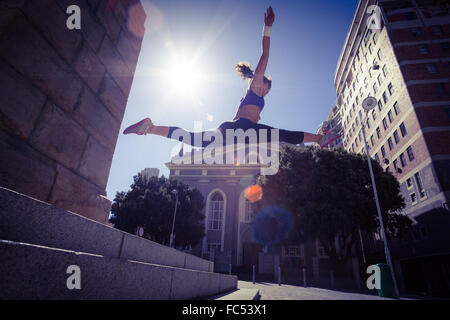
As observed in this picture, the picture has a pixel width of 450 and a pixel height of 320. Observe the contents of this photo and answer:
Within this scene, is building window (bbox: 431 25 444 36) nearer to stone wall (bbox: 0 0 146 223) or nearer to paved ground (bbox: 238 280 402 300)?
paved ground (bbox: 238 280 402 300)

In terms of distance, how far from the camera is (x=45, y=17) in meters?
2.24

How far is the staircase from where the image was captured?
3.83 ft

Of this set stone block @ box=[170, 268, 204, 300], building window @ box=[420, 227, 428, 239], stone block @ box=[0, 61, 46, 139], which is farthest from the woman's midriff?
building window @ box=[420, 227, 428, 239]

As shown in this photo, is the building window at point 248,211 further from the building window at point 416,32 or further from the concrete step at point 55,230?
the concrete step at point 55,230

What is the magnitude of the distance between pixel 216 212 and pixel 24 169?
32868 millimetres

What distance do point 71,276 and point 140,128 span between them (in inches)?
255

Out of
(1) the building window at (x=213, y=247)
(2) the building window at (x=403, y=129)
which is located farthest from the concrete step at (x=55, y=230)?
(1) the building window at (x=213, y=247)

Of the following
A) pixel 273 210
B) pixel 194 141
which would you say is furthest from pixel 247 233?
pixel 194 141

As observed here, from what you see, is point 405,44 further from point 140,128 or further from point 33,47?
point 33,47

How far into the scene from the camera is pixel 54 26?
233 cm

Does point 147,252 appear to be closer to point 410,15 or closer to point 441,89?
point 441,89

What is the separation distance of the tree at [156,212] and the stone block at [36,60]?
77.9ft

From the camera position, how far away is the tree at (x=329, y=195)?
17328 millimetres

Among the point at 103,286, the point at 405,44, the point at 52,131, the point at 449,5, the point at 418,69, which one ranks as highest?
the point at 449,5
